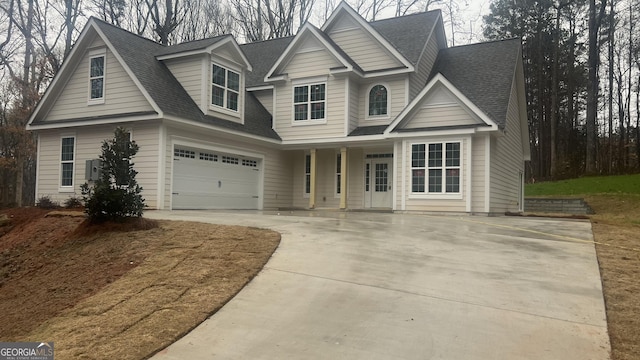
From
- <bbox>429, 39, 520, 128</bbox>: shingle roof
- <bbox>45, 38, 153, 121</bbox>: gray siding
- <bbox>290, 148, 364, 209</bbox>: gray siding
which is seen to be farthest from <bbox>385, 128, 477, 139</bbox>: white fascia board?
<bbox>45, 38, 153, 121</bbox>: gray siding

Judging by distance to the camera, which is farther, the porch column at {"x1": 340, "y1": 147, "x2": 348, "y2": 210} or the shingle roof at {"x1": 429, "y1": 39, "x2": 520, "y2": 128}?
the porch column at {"x1": 340, "y1": 147, "x2": 348, "y2": 210}

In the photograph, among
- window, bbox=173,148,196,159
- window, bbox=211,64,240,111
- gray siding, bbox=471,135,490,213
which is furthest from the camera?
window, bbox=211,64,240,111

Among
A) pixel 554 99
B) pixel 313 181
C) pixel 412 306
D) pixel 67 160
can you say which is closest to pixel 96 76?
pixel 67 160

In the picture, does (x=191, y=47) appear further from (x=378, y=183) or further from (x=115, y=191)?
(x=115, y=191)

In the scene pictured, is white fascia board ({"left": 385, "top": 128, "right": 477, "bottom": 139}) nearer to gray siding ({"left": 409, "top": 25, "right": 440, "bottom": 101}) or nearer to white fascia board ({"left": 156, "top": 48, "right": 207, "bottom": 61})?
gray siding ({"left": 409, "top": 25, "right": 440, "bottom": 101})

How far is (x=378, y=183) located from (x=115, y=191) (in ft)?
40.1

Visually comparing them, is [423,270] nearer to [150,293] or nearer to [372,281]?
[372,281]

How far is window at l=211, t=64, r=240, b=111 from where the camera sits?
18344 mm

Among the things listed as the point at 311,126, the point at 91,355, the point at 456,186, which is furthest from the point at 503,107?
the point at 91,355

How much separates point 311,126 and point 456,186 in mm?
6648

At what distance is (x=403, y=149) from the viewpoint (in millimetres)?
17594

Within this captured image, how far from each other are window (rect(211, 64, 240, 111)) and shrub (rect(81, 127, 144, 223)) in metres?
7.84

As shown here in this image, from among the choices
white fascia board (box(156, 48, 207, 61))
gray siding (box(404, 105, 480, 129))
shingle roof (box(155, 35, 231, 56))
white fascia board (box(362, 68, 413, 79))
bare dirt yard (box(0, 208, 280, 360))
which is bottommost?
bare dirt yard (box(0, 208, 280, 360))

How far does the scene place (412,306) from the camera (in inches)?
230
